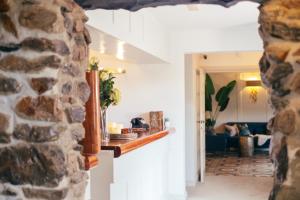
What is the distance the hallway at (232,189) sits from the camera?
6070 millimetres

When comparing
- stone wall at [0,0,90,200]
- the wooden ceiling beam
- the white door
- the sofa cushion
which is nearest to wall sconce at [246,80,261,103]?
the sofa cushion

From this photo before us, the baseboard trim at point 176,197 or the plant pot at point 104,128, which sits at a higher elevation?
the plant pot at point 104,128

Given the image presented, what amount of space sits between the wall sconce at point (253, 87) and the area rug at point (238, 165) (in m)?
1.89

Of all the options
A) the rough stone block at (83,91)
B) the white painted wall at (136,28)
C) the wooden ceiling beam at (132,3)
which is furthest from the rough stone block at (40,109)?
the white painted wall at (136,28)

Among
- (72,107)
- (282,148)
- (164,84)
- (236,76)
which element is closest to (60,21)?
(72,107)

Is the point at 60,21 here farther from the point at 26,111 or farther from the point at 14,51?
the point at 26,111

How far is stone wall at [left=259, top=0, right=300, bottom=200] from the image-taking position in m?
1.91

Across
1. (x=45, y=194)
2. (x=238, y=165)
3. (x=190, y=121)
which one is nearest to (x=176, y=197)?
(x=190, y=121)

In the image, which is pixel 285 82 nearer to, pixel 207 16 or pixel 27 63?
pixel 27 63

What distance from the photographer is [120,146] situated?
10.3 ft

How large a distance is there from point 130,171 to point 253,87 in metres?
8.98

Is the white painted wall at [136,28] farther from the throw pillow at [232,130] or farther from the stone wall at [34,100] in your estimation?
the throw pillow at [232,130]

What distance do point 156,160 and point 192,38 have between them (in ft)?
6.69

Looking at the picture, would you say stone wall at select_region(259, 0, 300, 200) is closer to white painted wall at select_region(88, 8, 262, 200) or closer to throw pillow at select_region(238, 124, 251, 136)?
white painted wall at select_region(88, 8, 262, 200)
